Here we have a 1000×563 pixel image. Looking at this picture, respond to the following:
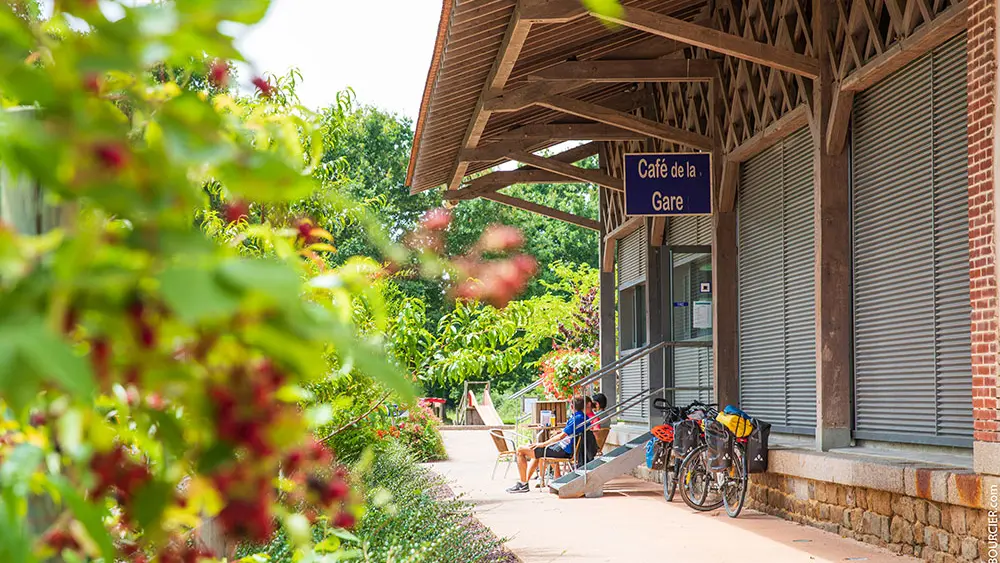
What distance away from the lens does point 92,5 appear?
2.49ft

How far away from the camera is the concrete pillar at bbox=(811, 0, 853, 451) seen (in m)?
9.39

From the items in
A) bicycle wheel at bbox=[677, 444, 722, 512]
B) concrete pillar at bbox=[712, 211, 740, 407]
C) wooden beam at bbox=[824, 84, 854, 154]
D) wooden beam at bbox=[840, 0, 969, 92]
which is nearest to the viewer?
wooden beam at bbox=[840, 0, 969, 92]

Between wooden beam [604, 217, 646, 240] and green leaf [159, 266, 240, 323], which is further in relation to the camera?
wooden beam [604, 217, 646, 240]

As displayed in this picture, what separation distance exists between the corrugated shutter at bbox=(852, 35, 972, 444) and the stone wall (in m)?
0.59

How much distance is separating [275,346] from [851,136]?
9.47 metres

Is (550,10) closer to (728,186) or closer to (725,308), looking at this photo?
(728,186)

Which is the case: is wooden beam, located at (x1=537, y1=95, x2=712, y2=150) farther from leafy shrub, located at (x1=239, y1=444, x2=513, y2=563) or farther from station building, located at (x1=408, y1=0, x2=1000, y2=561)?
leafy shrub, located at (x1=239, y1=444, x2=513, y2=563)

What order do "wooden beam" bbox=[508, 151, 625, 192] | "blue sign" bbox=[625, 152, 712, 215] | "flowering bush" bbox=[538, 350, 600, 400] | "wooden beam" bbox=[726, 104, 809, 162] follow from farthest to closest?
"flowering bush" bbox=[538, 350, 600, 400], "wooden beam" bbox=[508, 151, 625, 192], "blue sign" bbox=[625, 152, 712, 215], "wooden beam" bbox=[726, 104, 809, 162]

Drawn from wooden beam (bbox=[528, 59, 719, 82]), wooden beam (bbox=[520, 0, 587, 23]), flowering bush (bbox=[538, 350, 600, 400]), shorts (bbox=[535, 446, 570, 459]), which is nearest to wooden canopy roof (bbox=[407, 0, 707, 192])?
wooden beam (bbox=[520, 0, 587, 23])

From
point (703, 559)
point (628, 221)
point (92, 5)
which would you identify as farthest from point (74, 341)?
point (628, 221)

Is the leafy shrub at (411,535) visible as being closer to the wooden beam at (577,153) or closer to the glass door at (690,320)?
the glass door at (690,320)

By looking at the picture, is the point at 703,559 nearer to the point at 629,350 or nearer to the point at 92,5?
the point at 92,5

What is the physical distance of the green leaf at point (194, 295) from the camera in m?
0.60

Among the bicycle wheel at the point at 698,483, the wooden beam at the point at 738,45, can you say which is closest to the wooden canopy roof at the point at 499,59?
the wooden beam at the point at 738,45
